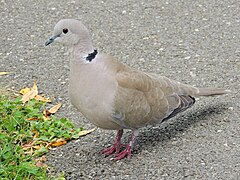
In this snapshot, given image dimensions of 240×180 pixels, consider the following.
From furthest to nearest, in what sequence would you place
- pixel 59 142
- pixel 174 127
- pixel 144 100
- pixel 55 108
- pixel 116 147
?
pixel 55 108 < pixel 174 127 < pixel 59 142 < pixel 116 147 < pixel 144 100

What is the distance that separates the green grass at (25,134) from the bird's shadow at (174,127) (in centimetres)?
53

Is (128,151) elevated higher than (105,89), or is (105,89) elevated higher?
(105,89)

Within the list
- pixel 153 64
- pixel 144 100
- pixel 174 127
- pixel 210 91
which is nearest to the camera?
pixel 144 100

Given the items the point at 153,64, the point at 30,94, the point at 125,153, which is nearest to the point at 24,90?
the point at 30,94

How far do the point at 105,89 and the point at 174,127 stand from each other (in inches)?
37.2

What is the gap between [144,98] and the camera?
4.50 meters

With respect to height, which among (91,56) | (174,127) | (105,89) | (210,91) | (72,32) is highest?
(72,32)

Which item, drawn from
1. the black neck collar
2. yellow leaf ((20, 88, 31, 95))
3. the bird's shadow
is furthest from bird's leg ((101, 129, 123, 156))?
yellow leaf ((20, 88, 31, 95))

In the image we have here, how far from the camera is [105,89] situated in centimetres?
421

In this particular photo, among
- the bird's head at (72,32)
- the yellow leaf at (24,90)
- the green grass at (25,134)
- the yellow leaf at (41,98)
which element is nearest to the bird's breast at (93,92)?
the bird's head at (72,32)

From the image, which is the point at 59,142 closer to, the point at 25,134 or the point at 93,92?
the point at 25,134

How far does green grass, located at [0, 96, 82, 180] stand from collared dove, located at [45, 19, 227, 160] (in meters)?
0.54

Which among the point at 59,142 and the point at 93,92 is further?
the point at 59,142

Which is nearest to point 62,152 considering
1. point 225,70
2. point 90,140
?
point 90,140
